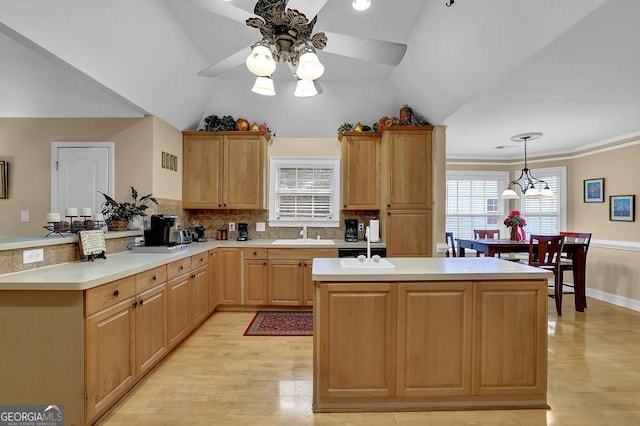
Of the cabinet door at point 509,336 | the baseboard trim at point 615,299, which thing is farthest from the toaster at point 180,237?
the baseboard trim at point 615,299

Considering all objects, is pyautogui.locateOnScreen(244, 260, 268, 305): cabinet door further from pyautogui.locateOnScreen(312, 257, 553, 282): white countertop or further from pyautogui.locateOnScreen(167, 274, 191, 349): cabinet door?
pyautogui.locateOnScreen(312, 257, 553, 282): white countertop

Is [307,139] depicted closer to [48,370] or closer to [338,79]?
[338,79]

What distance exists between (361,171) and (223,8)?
2.89 m

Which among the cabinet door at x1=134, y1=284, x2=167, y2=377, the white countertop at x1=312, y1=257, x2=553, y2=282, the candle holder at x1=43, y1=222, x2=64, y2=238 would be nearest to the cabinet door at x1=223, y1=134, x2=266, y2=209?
Result: the cabinet door at x1=134, y1=284, x2=167, y2=377

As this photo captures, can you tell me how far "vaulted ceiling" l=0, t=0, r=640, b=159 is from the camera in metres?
2.12

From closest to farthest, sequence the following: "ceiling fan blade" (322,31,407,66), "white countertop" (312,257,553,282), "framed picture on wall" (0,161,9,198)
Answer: "ceiling fan blade" (322,31,407,66) → "white countertop" (312,257,553,282) → "framed picture on wall" (0,161,9,198)

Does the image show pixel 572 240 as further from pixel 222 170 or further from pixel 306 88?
pixel 222 170

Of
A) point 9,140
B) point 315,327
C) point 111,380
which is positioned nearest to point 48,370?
point 111,380

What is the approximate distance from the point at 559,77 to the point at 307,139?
9.87 ft

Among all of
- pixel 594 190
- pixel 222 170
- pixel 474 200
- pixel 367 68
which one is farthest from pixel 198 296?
pixel 594 190

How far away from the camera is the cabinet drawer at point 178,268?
2.75 meters

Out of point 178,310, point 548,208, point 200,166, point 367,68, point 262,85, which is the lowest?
point 178,310

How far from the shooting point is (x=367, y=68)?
13.0 feet

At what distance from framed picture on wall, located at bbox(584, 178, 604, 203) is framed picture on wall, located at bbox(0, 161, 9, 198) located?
8.19m
